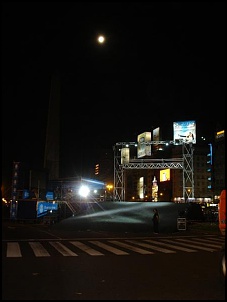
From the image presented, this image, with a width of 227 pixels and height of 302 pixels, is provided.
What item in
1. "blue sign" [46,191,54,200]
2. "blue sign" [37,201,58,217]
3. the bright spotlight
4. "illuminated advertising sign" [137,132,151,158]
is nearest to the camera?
"blue sign" [37,201,58,217]

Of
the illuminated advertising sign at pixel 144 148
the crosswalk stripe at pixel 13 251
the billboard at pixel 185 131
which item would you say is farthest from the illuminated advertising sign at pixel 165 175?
the crosswalk stripe at pixel 13 251

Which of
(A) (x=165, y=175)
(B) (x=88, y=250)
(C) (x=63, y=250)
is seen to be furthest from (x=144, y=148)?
(C) (x=63, y=250)

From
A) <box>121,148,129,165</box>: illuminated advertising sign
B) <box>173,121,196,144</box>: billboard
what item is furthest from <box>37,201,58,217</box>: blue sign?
<box>173,121,196,144</box>: billboard

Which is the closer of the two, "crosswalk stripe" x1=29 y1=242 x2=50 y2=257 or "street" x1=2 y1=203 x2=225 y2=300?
"street" x1=2 y1=203 x2=225 y2=300

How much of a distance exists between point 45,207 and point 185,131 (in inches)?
1008

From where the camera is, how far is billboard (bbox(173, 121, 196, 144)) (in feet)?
172

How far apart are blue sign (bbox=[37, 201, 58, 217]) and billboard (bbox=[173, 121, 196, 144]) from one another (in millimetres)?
23060

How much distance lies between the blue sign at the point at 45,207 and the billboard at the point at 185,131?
908 inches

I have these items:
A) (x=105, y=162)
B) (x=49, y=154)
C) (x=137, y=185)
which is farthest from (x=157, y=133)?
(x=105, y=162)

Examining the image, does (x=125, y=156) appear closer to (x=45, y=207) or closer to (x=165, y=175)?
(x=45, y=207)

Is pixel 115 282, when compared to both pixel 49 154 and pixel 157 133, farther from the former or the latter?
pixel 157 133

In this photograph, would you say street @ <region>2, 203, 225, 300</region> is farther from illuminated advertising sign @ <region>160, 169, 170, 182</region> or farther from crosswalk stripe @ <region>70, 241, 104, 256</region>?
illuminated advertising sign @ <region>160, 169, 170, 182</region>

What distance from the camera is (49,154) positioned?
141 feet

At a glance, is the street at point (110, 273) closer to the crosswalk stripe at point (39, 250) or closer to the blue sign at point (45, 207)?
the crosswalk stripe at point (39, 250)
